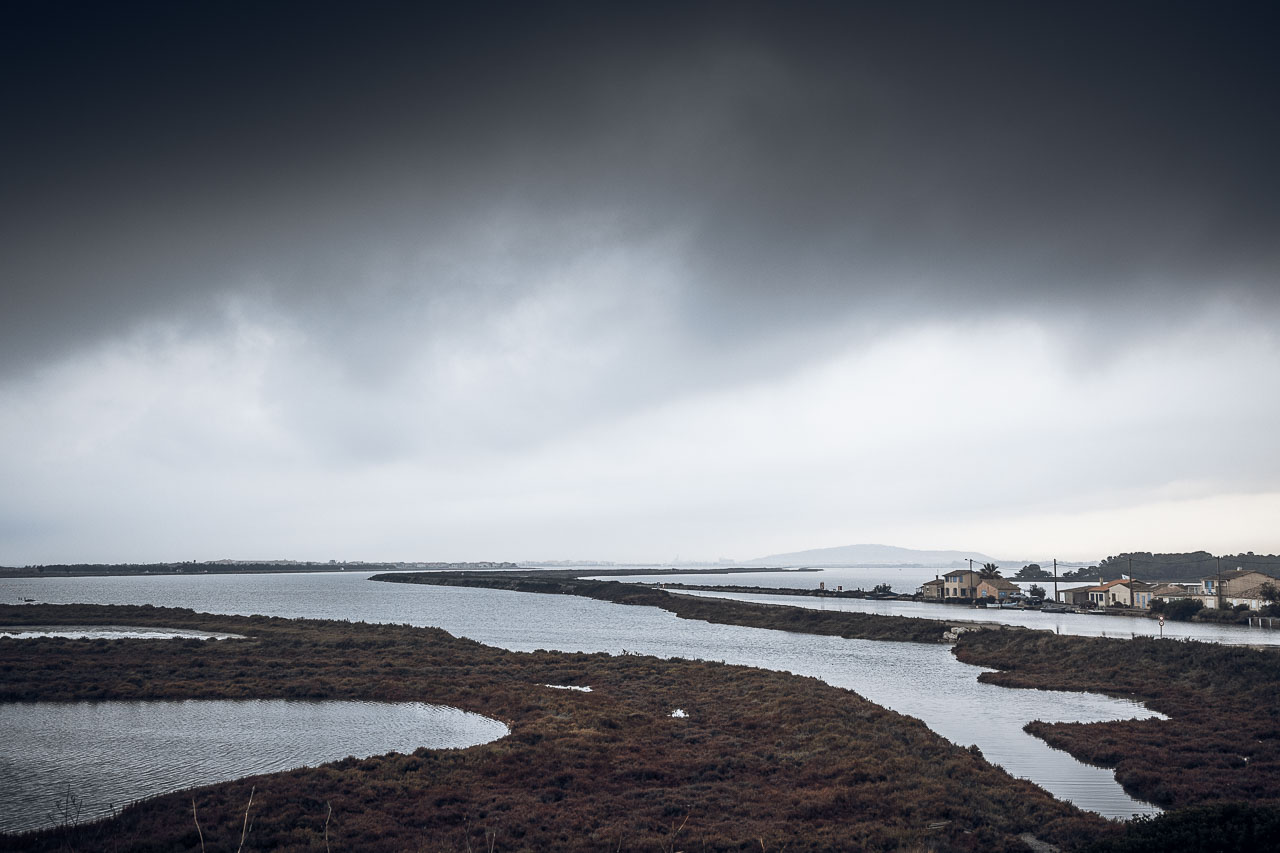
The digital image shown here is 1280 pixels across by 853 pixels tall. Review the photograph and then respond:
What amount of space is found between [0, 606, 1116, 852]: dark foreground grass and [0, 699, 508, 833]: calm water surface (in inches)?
62.5

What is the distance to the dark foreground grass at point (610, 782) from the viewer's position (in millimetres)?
15844

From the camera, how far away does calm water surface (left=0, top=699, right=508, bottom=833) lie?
1922cm

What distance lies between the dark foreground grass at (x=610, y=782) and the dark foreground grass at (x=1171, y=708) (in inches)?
178

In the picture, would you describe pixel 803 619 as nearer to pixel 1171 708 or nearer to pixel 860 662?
pixel 860 662

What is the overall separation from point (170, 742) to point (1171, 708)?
39492 mm

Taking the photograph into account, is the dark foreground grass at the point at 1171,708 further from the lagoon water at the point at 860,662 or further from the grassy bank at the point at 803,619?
the grassy bank at the point at 803,619

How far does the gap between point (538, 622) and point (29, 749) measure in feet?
220

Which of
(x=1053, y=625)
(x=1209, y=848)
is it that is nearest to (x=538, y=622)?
(x=1053, y=625)

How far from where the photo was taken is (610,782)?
20.9 m

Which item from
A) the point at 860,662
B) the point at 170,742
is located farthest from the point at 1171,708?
the point at 170,742

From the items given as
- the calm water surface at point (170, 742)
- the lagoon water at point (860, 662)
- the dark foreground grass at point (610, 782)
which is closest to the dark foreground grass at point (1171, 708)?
the lagoon water at point (860, 662)

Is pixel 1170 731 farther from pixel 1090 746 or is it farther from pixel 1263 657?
pixel 1263 657

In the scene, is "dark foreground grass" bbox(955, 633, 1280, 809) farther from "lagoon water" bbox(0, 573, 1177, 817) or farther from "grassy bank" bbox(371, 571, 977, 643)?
"grassy bank" bbox(371, 571, 977, 643)

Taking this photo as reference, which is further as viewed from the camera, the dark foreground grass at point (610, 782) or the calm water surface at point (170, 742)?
the calm water surface at point (170, 742)
